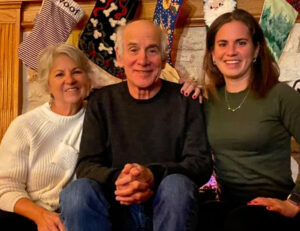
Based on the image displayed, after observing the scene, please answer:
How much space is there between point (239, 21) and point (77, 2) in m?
1.37

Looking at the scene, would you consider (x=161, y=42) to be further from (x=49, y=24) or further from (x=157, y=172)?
(x=49, y=24)

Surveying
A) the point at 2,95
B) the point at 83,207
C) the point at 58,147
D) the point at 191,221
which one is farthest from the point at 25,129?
the point at 2,95

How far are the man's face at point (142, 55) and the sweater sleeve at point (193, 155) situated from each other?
18 centimetres

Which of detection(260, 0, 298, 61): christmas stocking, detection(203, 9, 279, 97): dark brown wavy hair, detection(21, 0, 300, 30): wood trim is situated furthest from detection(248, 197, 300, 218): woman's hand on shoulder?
detection(21, 0, 300, 30): wood trim

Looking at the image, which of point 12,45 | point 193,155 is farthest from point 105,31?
point 193,155

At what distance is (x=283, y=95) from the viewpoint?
1.43m

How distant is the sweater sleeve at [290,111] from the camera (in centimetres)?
141

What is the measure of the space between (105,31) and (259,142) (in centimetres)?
132

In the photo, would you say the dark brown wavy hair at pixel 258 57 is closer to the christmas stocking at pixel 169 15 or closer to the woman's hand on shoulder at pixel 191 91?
the woman's hand on shoulder at pixel 191 91

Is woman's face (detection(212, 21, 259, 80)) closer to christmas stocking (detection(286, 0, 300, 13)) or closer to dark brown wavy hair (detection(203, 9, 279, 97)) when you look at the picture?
dark brown wavy hair (detection(203, 9, 279, 97))

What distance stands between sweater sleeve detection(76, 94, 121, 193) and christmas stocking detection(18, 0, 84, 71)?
3.37 feet

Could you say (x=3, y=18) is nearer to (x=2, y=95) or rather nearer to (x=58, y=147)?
(x=2, y=95)

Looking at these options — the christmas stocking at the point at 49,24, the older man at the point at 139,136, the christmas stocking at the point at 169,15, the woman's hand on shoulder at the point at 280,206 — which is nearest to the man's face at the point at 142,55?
the older man at the point at 139,136

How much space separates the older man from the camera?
1308 mm
